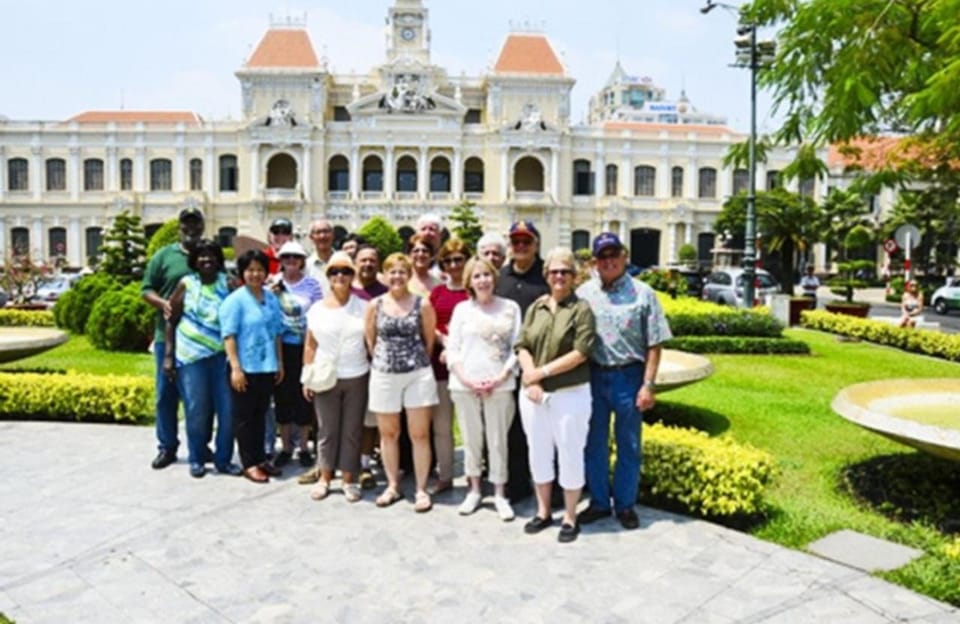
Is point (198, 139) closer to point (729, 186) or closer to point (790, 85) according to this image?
point (729, 186)

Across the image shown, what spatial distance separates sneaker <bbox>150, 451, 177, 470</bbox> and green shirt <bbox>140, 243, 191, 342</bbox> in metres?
0.90

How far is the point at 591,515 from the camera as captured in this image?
5051 mm

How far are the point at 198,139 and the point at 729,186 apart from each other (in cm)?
3235

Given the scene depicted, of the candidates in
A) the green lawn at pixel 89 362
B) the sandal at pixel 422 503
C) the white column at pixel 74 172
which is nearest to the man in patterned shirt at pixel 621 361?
the sandal at pixel 422 503

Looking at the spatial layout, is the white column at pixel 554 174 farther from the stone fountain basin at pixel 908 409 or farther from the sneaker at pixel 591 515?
the sneaker at pixel 591 515

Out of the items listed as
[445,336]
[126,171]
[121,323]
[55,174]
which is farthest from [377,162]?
[445,336]

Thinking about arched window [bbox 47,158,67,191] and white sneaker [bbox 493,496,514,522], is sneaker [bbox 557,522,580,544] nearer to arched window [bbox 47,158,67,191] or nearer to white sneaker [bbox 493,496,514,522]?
white sneaker [bbox 493,496,514,522]

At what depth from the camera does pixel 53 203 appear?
4806 centimetres

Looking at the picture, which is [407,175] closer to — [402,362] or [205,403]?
[205,403]

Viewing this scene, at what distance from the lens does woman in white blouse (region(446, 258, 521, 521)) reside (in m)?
4.98

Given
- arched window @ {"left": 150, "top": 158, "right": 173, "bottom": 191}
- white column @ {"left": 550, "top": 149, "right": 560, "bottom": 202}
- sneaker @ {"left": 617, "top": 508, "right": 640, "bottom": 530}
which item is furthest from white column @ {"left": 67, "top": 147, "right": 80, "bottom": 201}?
sneaker @ {"left": 617, "top": 508, "right": 640, "bottom": 530}

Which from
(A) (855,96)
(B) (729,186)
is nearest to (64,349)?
(A) (855,96)

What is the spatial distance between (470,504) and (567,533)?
0.77 meters

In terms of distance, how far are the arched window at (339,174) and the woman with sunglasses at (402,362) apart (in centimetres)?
4434
